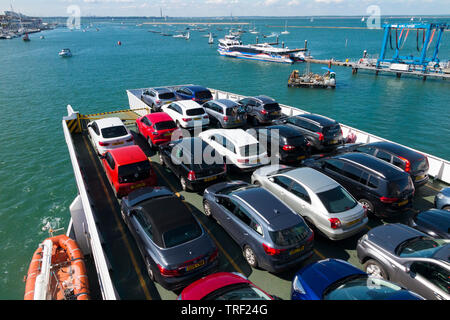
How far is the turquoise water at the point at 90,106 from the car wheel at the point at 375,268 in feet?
44.2

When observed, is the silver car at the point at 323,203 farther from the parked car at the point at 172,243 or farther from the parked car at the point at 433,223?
the parked car at the point at 172,243

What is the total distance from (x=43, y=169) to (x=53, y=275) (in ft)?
47.9

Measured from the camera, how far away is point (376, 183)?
877 cm

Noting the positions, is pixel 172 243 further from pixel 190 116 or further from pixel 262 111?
pixel 262 111

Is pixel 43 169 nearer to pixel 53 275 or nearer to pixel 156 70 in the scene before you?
pixel 53 275

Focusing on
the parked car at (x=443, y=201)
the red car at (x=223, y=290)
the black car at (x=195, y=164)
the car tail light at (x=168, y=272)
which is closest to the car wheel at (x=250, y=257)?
the red car at (x=223, y=290)

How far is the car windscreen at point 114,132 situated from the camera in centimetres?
1277

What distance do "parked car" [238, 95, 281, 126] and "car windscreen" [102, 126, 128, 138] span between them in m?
7.59

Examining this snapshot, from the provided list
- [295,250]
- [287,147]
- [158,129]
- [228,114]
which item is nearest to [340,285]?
[295,250]

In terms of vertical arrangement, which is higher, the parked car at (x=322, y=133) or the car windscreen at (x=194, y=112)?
the car windscreen at (x=194, y=112)

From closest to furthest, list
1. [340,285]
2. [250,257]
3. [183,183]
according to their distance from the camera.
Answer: [340,285] < [250,257] < [183,183]

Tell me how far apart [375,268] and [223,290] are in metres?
4.17

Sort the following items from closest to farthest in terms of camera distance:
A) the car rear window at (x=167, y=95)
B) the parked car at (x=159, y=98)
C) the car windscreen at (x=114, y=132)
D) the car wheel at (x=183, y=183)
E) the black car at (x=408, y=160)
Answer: the black car at (x=408, y=160)
the car wheel at (x=183, y=183)
the car windscreen at (x=114, y=132)
the parked car at (x=159, y=98)
the car rear window at (x=167, y=95)
